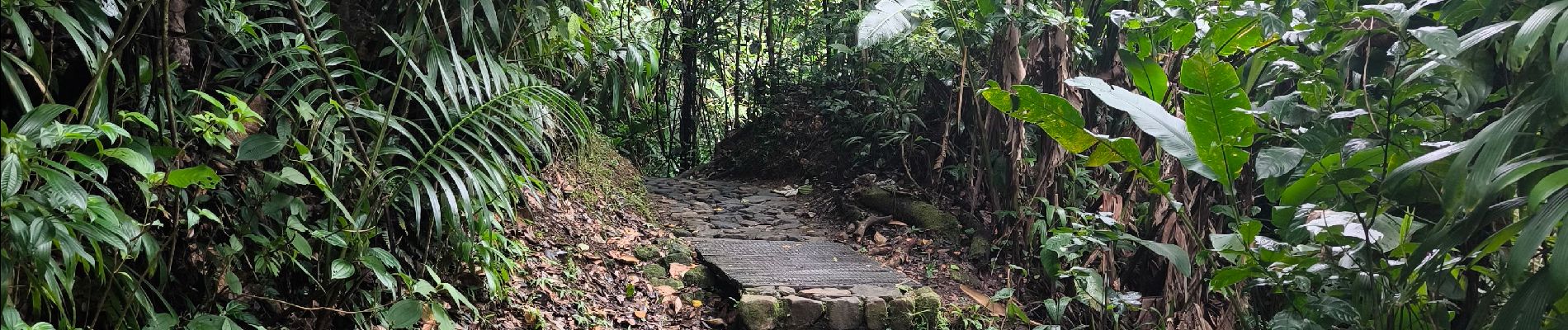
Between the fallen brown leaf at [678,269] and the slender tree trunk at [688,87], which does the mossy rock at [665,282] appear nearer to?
the fallen brown leaf at [678,269]

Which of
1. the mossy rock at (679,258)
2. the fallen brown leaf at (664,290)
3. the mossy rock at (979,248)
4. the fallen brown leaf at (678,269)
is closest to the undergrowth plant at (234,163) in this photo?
the fallen brown leaf at (664,290)

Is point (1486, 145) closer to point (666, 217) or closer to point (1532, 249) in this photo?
point (1532, 249)

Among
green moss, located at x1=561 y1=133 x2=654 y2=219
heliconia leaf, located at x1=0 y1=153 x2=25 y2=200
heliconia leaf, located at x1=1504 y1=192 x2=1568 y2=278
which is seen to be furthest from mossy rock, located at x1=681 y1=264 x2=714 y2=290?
heliconia leaf, located at x1=1504 y1=192 x2=1568 y2=278

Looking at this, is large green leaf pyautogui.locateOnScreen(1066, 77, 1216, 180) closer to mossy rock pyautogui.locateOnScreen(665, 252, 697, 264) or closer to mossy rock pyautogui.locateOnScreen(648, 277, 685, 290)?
mossy rock pyautogui.locateOnScreen(648, 277, 685, 290)

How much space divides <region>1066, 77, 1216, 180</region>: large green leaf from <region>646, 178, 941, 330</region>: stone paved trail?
6.49 feet

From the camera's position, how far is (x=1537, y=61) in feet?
5.91

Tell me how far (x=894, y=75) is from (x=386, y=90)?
13.3 feet

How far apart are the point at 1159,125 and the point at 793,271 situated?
8.28ft

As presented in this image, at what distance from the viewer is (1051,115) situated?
7.57ft

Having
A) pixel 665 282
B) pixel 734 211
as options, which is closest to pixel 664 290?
pixel 665 282

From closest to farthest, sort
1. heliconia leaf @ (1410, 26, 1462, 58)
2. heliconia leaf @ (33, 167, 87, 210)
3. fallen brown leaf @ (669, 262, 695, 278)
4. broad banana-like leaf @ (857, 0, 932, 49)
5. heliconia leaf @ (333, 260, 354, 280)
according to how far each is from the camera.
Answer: heliconia leaf @ (33, 167, 87, 210) < heliconia leaf @ (1410, 26, 1462, 58) < heliconia leaf @ (333, 260, 354, 280) < broad banana-like leaf @ (857, 0, 932, 49) < fallen brown leaf @ (669, 262, 695, 278)

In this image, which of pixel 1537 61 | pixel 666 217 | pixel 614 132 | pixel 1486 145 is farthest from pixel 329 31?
pixel 614 132

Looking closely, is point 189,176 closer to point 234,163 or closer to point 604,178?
point 234,163

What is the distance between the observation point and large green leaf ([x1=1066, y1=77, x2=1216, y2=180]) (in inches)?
82.7
